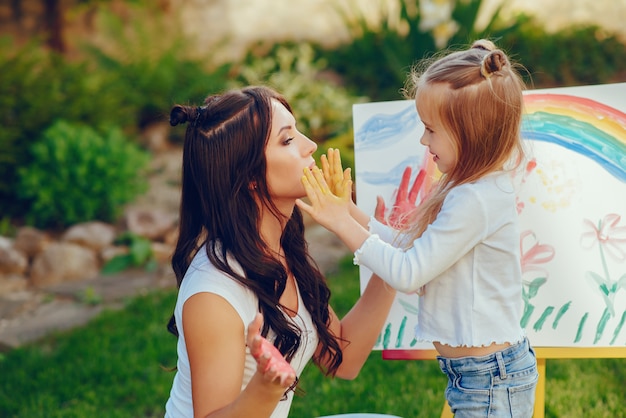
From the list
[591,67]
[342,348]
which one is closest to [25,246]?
[342,348]

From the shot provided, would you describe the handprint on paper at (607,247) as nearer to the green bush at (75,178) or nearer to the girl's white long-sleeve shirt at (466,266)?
the girl's white long-sleeve shirt at (466,266)

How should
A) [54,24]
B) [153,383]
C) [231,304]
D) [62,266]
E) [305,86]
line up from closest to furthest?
[231,304] < [153,383] < [62,266] < [305,86] < [54,24]

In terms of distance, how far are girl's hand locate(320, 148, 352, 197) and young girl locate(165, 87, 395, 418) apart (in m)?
0.11

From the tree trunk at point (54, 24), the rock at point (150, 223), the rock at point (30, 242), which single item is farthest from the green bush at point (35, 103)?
the tree trunk at point (54, 24)

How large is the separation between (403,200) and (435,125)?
0.64 m

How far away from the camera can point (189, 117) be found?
1968 mm

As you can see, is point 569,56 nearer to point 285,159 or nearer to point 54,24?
point 54,24

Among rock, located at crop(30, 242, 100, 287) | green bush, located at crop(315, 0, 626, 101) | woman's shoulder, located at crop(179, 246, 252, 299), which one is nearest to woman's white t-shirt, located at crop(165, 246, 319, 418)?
woman's shoulder, located at crop(179, 246, 252, 299)

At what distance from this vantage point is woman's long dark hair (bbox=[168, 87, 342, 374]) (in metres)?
1.95

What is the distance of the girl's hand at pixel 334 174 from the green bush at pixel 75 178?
390 centimetres

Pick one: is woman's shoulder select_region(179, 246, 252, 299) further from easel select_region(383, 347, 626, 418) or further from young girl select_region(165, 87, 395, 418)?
easel select_region(383, 347, 626, 418)

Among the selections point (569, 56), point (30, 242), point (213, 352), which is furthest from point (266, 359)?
point (569, 56)

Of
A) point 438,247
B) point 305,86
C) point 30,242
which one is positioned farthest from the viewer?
point 305,86

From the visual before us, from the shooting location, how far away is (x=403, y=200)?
245 cm
